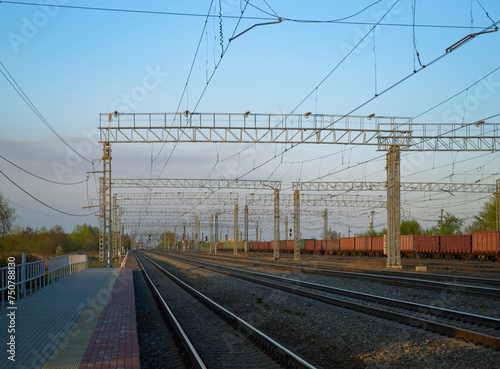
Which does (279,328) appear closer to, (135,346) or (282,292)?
(135,346)

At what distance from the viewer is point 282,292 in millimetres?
19672

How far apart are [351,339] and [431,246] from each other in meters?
39.8

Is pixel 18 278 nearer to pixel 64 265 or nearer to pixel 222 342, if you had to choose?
pixel 222 342

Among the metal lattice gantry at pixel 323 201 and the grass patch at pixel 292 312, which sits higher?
the metal lattice gantry at pixel 323 201

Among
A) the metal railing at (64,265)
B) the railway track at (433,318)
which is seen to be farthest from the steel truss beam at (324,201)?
the railway track at (433,318)

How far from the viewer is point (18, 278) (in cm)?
1514

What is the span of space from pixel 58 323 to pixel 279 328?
198 inches

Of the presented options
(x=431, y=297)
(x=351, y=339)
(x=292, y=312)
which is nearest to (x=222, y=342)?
(x=351, y=339)

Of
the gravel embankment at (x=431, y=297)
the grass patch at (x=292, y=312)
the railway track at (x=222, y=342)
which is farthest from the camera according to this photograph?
the gravel embankment at (x=431, y=297)

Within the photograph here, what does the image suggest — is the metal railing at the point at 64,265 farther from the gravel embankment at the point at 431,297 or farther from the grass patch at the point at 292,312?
the gravel embankment at the point at 431,297

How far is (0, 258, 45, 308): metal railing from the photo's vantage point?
43.8 ft

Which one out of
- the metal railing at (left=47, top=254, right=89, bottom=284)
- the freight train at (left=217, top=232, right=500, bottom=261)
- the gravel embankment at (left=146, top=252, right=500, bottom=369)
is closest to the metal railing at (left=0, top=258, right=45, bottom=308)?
the metal railing at (left=47, top=254, right=89, bottom=284)

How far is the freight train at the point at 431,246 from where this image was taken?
39.9 meters

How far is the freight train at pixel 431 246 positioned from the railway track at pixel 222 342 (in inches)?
850
